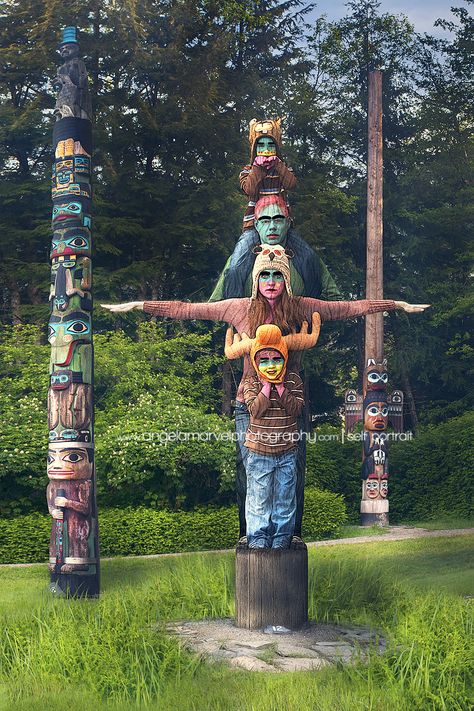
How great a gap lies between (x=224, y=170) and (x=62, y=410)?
1965 cm

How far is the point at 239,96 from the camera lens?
31.5 meters

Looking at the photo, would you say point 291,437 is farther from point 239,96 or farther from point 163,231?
point 239,96

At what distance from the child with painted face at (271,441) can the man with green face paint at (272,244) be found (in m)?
0.95

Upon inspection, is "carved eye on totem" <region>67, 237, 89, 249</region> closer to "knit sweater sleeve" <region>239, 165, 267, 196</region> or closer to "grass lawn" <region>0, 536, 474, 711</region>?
"knit sweater sleeve" <region>239, 165, 267, 196</region>

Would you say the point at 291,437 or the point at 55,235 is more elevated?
the point at 55,235

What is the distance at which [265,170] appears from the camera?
10375 mm

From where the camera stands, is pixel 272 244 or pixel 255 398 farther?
pixel 272 244

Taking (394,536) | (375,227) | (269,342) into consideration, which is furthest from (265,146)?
(375,227)

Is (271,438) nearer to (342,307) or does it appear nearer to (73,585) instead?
(342,307)

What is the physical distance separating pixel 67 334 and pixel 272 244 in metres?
3.16

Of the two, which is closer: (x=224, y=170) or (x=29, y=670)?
(x=29, y=670)

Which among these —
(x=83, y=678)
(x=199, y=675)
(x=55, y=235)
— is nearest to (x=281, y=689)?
(x=199, y=675)

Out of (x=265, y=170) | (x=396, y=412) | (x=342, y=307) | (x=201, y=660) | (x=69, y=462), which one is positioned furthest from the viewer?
(x=396, y=412)

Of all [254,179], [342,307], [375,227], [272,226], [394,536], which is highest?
[375,227]
